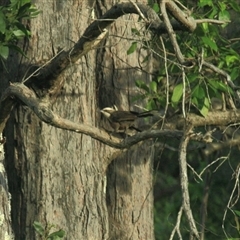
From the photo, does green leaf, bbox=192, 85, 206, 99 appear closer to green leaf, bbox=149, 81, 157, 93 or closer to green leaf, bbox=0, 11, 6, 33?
green leaf, bbox=149, 81, 157, 93

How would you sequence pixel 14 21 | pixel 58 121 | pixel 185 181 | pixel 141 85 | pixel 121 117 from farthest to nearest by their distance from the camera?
pixel 141 85 < pixel 121 117 < pixel 14 21 < pixel 58 121 < pixel 185 181

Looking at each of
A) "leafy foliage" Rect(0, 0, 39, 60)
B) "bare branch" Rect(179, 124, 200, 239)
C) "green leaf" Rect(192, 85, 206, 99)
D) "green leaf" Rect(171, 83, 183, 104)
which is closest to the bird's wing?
"green leaf" Rect(171, 83, 183, 104)

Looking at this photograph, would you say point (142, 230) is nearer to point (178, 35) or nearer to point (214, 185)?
point (178, 35)

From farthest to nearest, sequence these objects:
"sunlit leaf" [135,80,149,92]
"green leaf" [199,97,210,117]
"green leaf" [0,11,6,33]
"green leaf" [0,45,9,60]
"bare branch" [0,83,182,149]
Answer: "sunlit leaf" [135,80,149,92] < "green leaf" [199,97,210,117] < "green leaf" [0,45,9,60] < "green leaf" [0,11,6,33] < "bare branch" [0,83,182,149]

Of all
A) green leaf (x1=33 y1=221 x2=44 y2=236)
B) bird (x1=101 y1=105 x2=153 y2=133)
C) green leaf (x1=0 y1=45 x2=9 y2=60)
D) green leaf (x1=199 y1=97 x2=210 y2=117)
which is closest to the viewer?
green leaf (x1=0 y1=45 x2=9 y2=60)

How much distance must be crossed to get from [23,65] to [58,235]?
50.5 inches

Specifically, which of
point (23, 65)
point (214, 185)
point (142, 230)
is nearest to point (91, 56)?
point (23, 65)

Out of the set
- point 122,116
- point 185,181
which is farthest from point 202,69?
point 185,181

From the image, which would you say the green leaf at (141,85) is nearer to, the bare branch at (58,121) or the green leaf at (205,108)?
the green leaf at (205,108)

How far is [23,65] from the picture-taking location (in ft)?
20.4

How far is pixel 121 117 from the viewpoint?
5.99 metres

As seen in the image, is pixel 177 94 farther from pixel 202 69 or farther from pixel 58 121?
pixel 58 121

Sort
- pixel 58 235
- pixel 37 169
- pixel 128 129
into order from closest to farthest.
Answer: pixel 58 235 → pixel 37 169 → pixel 128 129

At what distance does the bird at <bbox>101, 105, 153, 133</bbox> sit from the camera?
6096 millimetres
